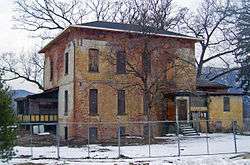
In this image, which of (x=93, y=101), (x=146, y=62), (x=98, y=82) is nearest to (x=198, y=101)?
(x=146, y=62)

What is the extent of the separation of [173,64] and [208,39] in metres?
21.6

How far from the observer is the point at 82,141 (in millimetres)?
31312

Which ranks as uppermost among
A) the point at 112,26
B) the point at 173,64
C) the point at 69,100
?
the point at 112,26

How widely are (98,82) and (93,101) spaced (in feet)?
5.33

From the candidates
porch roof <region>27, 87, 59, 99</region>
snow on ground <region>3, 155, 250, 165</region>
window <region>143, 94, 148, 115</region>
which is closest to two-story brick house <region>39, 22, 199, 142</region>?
window <region>143, 94, 148, 115</region>

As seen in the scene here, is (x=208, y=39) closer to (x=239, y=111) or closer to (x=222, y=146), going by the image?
(x=239, y=111)

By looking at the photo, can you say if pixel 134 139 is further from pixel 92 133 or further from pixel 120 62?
pixel 120 62

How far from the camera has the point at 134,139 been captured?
30.0 m

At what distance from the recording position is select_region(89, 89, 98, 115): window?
33.2 meters

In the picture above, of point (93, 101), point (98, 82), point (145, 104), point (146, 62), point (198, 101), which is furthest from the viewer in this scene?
point (198, 101)

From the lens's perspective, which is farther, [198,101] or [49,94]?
[49,94]

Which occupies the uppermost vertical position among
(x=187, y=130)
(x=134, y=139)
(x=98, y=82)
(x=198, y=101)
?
(x=98, y=82)

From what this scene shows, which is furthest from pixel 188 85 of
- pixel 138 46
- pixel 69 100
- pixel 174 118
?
pixel 69 100

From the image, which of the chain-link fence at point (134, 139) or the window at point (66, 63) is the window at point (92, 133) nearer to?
the chain-link fence at point (134, 139)
